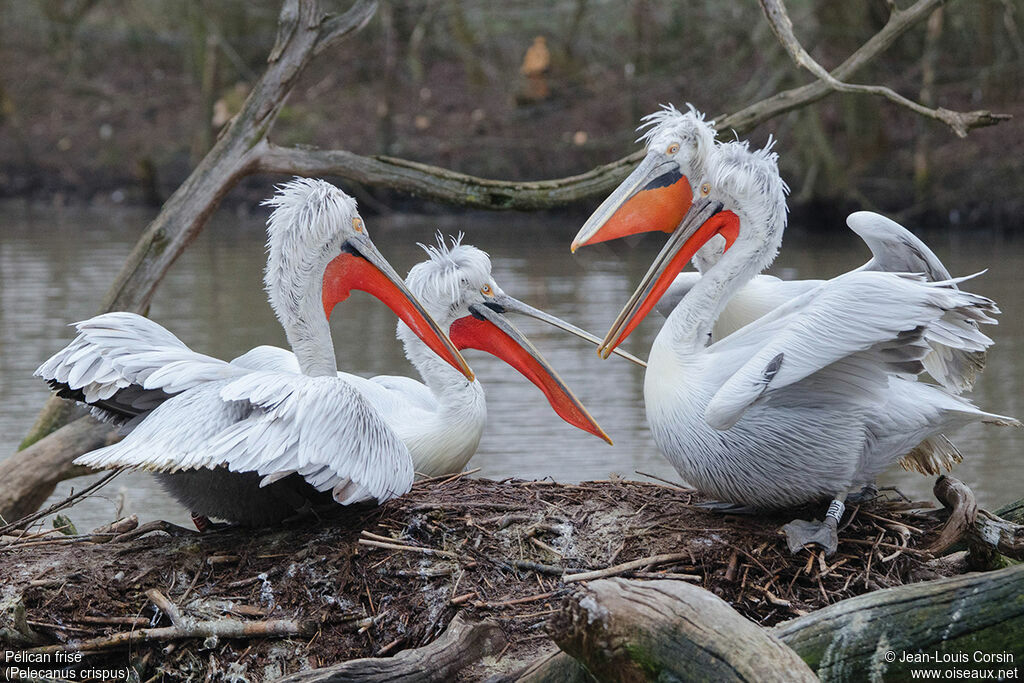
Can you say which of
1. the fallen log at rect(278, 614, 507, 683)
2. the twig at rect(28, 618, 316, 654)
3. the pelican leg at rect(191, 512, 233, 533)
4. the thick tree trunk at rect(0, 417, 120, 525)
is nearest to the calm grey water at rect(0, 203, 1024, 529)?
the thick tree trunk at rect(0, 417, 120, 525)

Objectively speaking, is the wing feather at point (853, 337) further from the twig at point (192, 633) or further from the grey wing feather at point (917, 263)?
the twig at point (192, 633)

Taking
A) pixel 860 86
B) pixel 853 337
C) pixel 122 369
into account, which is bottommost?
pixel 122 369

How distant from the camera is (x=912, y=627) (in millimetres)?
2939

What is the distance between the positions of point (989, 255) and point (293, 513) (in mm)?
11121

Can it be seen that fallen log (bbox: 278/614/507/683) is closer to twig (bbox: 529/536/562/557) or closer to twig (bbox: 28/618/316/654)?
twig (bbox: 28/618/316/654)

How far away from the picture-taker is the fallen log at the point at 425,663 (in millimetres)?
3062

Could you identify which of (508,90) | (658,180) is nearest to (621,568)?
(658,180)

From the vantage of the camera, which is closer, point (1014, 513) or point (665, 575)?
point (665, 575)

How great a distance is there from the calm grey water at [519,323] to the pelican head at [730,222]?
125 cm

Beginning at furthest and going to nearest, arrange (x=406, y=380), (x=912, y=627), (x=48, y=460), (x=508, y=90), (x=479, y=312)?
(x=508, y=90), (x=406, y=380), (x=479, y=312), (x=48, y=460), (x=912, y=627)

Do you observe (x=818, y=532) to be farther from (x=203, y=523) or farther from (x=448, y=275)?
(x=203, y=523)

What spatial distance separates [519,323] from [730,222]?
7.06m

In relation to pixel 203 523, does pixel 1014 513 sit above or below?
above

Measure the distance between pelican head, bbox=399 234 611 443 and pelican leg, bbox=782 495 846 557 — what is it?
124cm
